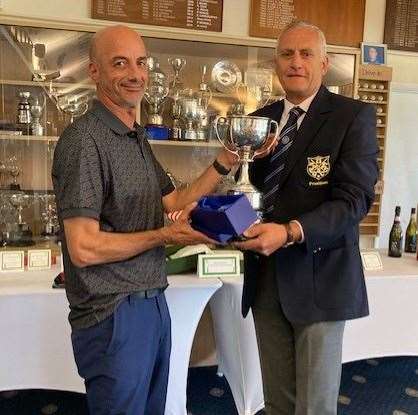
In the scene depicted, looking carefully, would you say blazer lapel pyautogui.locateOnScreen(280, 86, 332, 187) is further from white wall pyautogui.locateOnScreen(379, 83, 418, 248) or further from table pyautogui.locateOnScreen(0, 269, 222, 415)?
white wall pyautogui.locateOnScreen(379, 83, 418, 248)

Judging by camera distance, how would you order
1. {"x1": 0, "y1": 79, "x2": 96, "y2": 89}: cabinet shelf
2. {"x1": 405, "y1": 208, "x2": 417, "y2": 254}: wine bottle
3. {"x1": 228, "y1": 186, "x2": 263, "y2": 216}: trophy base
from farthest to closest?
{"x1": 0, "y1": 79, "x2": 96, "y2": 89}: cabinet shelf < {"x1": 405, "y1": 208, "x2": 417, "y2": 254}: wine bottle < {"x1": 228, "y1": 186, "x2": 263, "y2": 216}: trophy base

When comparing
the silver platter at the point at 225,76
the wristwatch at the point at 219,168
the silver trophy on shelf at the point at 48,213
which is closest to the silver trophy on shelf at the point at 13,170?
the silver trophy on shelf at the point at 48,213

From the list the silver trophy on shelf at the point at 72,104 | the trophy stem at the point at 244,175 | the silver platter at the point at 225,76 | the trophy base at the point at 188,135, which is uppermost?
the silver platter at the point at 225,76

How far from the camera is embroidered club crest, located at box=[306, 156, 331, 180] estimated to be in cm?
126

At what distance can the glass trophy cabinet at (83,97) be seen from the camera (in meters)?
2.82

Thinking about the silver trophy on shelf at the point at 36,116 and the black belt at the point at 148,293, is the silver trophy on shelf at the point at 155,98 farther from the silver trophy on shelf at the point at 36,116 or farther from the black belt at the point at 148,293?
the black belt at the point at 148,293

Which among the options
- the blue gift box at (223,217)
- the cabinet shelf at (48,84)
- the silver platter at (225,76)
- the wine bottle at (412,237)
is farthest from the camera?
the silver platter at (225,76)

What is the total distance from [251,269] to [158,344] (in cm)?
35

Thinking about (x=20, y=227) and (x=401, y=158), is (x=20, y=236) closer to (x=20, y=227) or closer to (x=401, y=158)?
(x=20, y=227)

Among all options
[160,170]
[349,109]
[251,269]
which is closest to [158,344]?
[251,269]

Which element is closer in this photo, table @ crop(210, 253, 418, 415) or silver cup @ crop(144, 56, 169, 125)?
table @ crop(210, 253, 418, 415)

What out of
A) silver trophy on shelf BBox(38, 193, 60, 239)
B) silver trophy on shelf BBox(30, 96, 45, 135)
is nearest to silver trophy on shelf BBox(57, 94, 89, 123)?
silver trophy on shelf BBox(30, 96, 45, 135)

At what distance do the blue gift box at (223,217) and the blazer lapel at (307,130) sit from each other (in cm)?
22

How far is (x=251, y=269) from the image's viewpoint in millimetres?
1431
